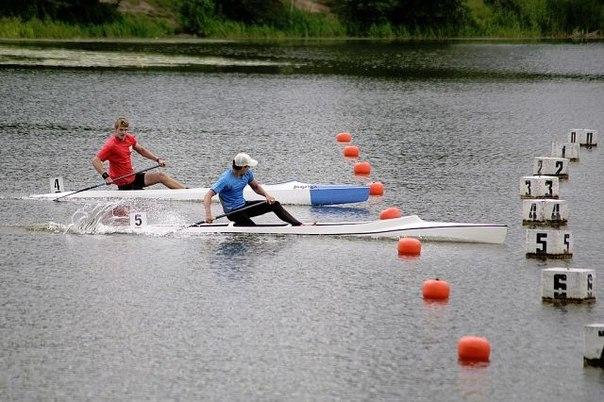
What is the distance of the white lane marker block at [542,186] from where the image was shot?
82.4 feet

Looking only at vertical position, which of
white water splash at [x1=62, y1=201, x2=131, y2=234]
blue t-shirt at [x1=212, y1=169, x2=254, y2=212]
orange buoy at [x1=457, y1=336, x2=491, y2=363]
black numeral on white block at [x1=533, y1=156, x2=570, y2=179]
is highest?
blue t-shirt at [x1=212, y1=169, x2=254, y2=212]

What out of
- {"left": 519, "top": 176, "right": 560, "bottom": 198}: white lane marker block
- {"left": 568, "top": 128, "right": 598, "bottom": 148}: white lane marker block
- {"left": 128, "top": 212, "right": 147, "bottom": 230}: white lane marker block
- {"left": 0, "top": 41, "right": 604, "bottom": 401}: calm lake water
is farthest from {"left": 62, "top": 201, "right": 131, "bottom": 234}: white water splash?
{"left": 568, "top": 128, "right": 598, "bottom": 148}: white lane marker block

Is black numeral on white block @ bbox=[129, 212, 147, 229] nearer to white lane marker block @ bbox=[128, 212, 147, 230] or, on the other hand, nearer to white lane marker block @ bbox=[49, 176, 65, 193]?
white lane marker block @ bbox=[128, 212, 147, 230]

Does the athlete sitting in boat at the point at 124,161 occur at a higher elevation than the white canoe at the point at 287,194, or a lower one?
higher

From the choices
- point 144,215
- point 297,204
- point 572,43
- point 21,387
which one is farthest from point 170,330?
point 572,43

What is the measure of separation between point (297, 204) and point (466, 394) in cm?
1165

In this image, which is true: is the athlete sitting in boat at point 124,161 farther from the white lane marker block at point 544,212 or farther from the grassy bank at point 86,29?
the grassy bank at point 86,29

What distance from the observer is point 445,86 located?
51.8m

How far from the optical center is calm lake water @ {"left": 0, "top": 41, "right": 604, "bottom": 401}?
13750 millimetres

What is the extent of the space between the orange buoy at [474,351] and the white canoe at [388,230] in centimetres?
649

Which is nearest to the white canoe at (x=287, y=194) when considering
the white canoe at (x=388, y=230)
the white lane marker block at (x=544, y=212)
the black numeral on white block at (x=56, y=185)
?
the black numeral on white block at (x=56, y=185)

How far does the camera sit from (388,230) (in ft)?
68.7

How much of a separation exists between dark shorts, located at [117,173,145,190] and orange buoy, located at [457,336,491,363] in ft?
39.0

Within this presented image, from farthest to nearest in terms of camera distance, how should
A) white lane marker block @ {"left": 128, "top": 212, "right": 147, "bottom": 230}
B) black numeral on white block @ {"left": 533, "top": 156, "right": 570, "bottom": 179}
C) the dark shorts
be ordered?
black numeral on white block @ {"left": 533, "top": 156, "right": 570, "bottom": 179} → the dark shorts → white lane marker block @ {"left": 128, "top": 212, "right": 147, "bottom": 230}
